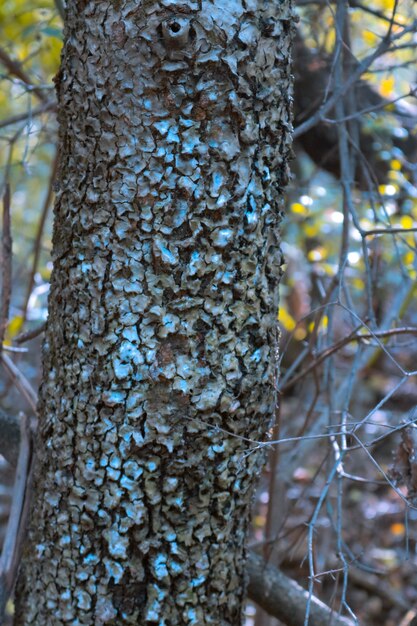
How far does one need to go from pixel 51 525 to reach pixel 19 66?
5.78 feet

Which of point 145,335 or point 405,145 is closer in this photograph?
point 145,335

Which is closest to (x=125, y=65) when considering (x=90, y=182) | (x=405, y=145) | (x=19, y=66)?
(x=90, y=182)

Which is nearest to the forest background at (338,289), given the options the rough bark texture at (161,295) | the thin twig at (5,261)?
the thin twig at (5,261)

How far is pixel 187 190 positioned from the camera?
1154 mm

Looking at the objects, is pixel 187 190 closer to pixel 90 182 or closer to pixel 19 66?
pixel 90 182

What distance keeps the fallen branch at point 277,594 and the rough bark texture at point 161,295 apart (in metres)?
0.45

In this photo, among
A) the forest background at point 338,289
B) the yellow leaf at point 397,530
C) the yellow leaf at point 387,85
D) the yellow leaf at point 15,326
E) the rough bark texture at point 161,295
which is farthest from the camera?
the yellow leaf at point 397,530

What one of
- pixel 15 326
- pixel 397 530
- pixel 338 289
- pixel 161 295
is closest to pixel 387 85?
pixel 338 289

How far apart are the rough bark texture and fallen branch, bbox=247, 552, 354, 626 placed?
0.45m

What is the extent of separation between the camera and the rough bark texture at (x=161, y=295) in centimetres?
115

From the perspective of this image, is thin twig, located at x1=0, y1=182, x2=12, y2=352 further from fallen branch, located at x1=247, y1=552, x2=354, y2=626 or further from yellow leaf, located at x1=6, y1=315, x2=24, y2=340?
fallen branch, located at x1=247, y1=552, x2=354, y2=626

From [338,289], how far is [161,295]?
0.68m

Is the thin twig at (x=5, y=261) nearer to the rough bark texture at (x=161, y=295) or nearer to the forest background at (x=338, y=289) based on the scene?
the forest background at (x=338, y=289)

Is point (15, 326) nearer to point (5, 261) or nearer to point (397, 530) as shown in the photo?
point (5, 261)
